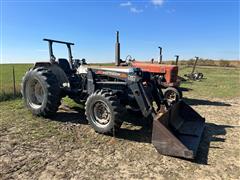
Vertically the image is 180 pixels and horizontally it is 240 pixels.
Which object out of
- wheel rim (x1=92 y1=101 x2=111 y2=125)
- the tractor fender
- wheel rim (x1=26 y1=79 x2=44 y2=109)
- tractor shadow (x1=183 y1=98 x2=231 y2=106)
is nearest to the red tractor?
tractor shadow (x1=183 y1=98 x2=231 y2=106)

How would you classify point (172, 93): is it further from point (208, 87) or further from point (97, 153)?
point (208, 87)

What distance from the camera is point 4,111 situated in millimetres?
7871

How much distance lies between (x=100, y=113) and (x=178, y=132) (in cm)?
172

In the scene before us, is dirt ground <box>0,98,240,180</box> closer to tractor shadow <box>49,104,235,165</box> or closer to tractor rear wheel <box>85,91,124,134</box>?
tractor shadow <box>49,104,235,165</box>

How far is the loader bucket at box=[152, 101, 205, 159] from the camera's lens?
456 centimetres

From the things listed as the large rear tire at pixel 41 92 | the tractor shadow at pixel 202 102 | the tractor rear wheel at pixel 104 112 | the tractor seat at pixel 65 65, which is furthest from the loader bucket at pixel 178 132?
the tractor shadow at pixel 202 102

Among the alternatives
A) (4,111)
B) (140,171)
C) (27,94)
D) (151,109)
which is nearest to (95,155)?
(140,171)

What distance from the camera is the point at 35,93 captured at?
7531 millimetres

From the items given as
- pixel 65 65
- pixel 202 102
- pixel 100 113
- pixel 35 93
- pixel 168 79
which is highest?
pixel 65 65

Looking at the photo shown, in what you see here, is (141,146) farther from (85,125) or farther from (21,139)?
(21,139)

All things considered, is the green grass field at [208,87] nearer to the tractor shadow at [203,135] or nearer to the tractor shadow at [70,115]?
the tractor shadow at [70,115]

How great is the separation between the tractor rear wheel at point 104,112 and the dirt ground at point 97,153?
0.73 ft

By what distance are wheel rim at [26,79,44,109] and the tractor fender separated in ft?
1.58

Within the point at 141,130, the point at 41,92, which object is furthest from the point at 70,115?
the point at 141,130
